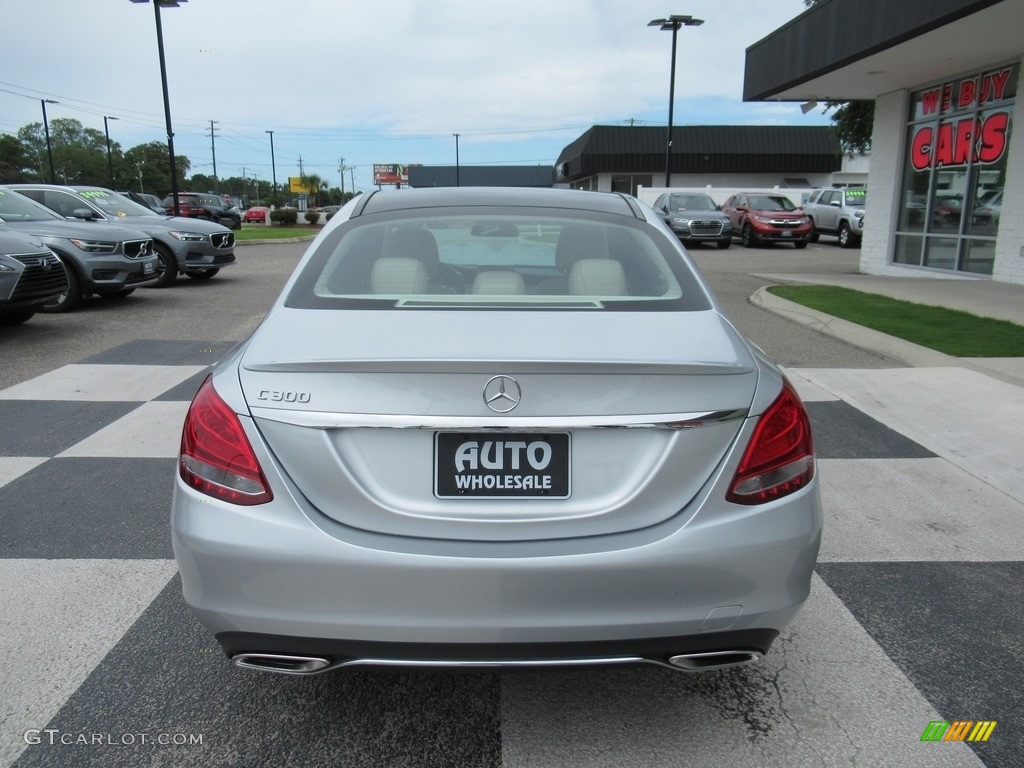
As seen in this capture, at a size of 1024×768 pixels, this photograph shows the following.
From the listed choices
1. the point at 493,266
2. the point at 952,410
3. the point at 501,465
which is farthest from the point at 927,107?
the point at 501,465

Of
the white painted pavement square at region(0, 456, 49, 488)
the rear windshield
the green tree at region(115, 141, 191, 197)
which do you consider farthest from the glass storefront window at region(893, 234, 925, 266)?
the green tree at region(115, 141, 191, 197)

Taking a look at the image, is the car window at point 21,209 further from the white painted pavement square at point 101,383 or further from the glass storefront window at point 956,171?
the glass storefront window at point 956,171

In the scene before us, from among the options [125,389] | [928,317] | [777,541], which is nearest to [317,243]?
[777,541]

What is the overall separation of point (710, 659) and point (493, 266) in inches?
73.5

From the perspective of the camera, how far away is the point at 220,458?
82.4 inches

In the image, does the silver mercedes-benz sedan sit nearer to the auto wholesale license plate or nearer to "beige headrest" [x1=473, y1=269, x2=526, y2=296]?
the auto wholesale license plate

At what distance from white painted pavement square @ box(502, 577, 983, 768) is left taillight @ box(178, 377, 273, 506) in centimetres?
94

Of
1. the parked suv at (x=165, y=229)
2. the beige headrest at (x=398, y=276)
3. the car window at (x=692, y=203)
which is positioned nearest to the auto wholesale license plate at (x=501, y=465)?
the beige headrest at (x=398, y=276)

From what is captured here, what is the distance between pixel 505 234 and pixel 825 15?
1204 centimetres

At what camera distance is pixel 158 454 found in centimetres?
490

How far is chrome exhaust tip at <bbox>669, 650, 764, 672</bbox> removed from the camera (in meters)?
2.07

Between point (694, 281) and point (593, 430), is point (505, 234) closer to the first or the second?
point (694, 281)

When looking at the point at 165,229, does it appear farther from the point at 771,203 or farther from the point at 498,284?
A: the point at 771,203

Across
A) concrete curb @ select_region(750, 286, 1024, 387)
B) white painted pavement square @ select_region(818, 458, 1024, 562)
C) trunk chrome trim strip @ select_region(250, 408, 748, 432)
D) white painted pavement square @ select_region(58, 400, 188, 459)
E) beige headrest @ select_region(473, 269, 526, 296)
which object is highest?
beige headrest @ select_region(473, 269, 526, 296)
